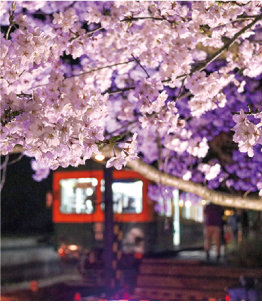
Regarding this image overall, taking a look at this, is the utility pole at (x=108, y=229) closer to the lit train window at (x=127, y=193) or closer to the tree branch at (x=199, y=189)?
the lit train window at (x=127, y=193)

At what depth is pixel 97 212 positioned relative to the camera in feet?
45.2

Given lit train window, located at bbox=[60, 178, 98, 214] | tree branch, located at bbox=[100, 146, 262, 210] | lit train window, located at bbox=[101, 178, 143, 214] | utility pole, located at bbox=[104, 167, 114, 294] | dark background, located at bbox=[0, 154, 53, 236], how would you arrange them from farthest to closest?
dark background, located at bbox=[0, 154, 53, 236] → lit train window, located at bbox=[60, 178, 98, 214] → lit train window, located at bbox=[101, 178, 143, 214] → utility pole, located at bbox=[104, 167, 114, 294] → tree branch, located at bbox=[100, 146, 262, 210]

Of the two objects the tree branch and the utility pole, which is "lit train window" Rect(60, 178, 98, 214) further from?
the tree branch

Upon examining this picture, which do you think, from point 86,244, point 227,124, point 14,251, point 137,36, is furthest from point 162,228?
point 137,36

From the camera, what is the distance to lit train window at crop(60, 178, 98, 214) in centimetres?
1370

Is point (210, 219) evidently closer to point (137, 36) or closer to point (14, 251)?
point (137, 36)

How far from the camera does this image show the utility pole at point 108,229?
358 inches

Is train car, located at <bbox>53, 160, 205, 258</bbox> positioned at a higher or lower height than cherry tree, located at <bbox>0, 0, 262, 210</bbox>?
lower

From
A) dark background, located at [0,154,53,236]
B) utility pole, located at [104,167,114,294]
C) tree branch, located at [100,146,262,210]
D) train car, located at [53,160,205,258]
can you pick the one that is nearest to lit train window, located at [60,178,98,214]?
train car, located at [53,160,205,258]

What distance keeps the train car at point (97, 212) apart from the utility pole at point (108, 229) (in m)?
2.95

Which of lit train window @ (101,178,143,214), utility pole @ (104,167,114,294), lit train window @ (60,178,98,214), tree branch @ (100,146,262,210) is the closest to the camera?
tree branch @ (100,146,262,210)

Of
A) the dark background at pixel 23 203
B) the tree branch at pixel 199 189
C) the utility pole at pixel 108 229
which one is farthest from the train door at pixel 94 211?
the dark background at pixel 23 203

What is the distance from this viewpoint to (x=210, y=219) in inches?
470

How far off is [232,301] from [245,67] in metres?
4.17
